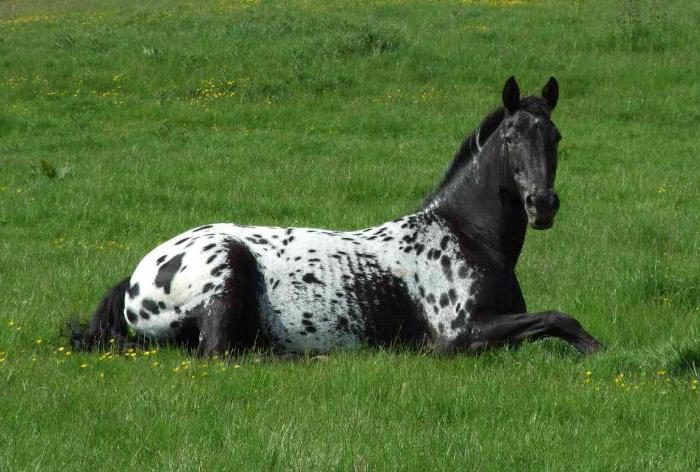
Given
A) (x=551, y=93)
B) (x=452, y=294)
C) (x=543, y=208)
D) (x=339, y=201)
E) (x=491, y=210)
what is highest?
(x=551, y=93)

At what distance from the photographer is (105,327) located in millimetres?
8125

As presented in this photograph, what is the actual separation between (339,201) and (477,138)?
6.65m

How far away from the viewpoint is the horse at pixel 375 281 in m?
7.77

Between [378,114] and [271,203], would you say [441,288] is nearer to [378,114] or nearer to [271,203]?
[271,203]

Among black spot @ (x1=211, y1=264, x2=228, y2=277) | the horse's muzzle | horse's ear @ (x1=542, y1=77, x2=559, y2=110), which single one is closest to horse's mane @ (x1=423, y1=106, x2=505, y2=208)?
horse's ear @ (x1=542, y1=77, x2=559, y2=110)

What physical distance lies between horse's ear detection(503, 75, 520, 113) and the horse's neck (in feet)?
1.01

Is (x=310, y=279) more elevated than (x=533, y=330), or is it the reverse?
(x=310, y=279)

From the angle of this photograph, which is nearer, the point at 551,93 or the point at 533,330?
the point at 533,330

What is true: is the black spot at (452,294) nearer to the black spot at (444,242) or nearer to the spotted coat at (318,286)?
the spotted coat at (318,286)

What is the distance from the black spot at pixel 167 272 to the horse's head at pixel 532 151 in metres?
2.68

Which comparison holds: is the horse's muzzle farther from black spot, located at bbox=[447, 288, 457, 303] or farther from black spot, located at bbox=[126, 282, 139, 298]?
black spot, located at bbox=[126, 282, 139, 298]

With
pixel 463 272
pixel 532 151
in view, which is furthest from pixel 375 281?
pixel 532 151

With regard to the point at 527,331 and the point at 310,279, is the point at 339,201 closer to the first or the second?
the point at 310,279

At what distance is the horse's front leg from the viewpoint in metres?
7.75
